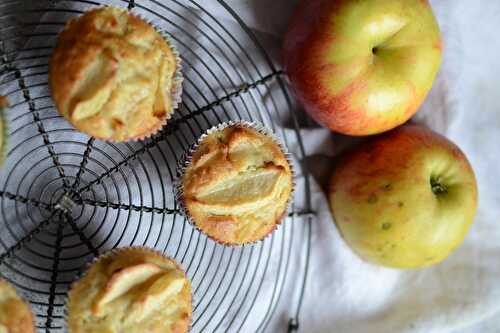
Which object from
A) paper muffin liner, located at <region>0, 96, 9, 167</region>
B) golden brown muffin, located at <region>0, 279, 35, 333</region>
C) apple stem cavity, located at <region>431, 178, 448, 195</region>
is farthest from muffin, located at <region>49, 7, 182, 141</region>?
apple stem cavity, located at <region>431, 178, 448, 195</region>

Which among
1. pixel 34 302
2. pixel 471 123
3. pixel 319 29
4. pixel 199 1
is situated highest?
pixel 199 1

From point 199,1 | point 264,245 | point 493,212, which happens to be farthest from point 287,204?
point 493,212

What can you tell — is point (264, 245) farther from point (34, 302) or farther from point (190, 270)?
point (34, 302)

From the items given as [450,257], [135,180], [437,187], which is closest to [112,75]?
[135,180]

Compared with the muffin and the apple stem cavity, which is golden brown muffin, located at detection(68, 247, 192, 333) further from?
the apple stem cavity

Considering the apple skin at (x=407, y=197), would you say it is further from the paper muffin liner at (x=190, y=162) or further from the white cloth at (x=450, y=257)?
the paper muffin liner at (x=190, y=162)

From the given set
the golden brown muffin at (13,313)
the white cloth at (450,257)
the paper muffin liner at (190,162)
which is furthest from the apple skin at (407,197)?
the golden brown muffin at (13,313)
